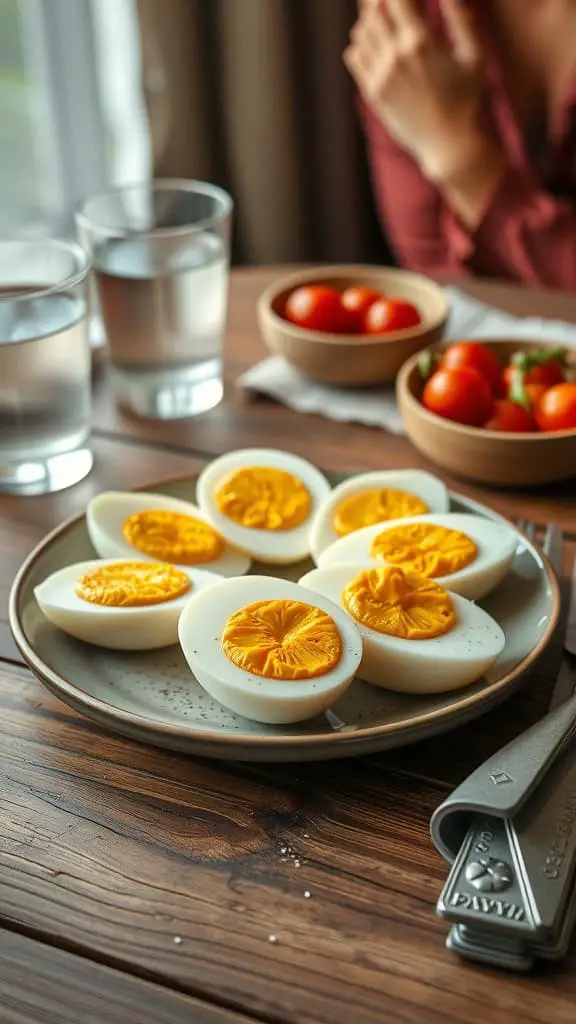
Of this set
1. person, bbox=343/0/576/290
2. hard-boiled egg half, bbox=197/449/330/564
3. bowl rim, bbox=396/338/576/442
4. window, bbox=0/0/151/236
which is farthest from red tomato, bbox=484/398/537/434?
window, bbox=0/0/151/236

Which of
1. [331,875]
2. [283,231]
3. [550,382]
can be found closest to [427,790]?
[331,875]

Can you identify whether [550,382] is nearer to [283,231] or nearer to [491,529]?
[491,529]

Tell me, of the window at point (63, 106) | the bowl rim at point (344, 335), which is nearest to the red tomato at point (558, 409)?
the bowl rim at point (344, 335)

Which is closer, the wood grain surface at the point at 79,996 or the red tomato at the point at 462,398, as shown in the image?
the wood grain surface at the point at 79,996

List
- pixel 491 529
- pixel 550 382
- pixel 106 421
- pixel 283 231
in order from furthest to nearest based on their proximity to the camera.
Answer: pixel 283 231
pixel 106 421
pixel 550 382
pixel 491 529

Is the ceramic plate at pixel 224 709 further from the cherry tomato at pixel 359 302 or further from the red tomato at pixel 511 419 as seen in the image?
the cherry tomato at pixel 359 302

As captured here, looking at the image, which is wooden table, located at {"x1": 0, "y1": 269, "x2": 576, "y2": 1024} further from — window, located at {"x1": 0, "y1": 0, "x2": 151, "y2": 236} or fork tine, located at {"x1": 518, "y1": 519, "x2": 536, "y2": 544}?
window, located at {"x1": 0, "y1": 0, "x2": 151, "y2": 236}

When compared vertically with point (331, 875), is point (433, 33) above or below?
above
